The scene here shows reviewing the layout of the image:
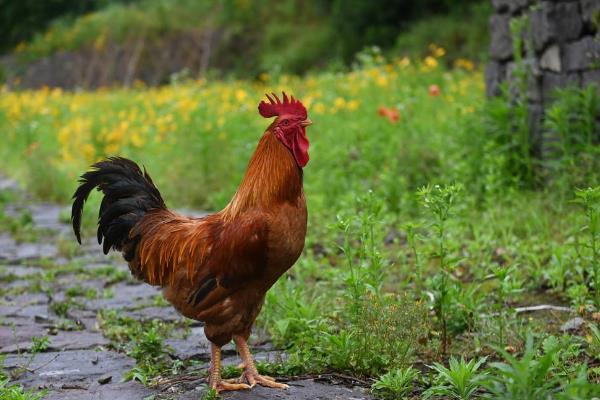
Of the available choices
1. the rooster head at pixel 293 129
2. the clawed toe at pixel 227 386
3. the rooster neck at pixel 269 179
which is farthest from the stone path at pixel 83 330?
the rooster head at pixel 293 129

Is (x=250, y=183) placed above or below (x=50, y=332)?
above

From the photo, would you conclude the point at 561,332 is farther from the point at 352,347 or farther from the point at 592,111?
the point at 592,111

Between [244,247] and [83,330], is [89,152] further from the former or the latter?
→ [244,247]

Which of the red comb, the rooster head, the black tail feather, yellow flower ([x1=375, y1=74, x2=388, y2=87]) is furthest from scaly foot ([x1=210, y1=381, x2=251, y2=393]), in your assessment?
yellow flower ([x1=375, y1=74, x2=388, y2=87])

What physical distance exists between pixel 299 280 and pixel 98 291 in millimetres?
1600

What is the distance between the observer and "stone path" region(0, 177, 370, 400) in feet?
12.4

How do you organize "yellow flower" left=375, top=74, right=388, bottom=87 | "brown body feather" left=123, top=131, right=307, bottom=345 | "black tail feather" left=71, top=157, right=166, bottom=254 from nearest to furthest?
1. "brown body feather" left=123, top=131, right=307, bottom=345
2. "black tail feather" left=71, top=157, right=166, bottom=254
3. "yellow flower" left=375, top=74, right=388, bottom=87

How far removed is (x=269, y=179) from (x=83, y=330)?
2.08 meters

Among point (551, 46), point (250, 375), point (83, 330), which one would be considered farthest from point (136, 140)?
point (250, 375)

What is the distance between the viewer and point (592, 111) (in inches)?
258

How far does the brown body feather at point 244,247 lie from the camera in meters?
3.48

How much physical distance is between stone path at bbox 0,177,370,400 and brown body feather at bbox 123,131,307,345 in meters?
0.39

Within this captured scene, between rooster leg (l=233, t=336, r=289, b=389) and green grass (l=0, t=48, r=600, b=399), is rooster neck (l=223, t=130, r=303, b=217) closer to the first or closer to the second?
green grass (l=0, t=48, r=600, b=399)

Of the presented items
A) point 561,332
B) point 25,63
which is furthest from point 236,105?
point 25,63
